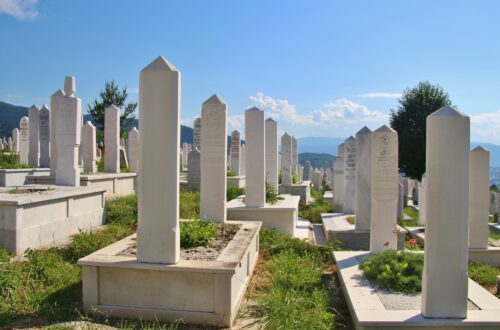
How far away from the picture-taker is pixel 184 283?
4727 mm

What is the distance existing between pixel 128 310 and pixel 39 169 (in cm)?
1140

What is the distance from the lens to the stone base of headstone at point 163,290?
184 inches

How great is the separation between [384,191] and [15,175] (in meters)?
11.9

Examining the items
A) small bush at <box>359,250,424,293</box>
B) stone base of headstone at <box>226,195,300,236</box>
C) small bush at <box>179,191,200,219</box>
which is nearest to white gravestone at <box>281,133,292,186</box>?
small bush at <box>179,191,200,219</box>

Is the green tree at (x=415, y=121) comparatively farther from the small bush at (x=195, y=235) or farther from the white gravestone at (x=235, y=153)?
the small bush at (x=195, y=235)

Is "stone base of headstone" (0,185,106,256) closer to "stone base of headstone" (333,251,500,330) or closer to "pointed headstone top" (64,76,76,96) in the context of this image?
"pointed headstone top" (64,76,76,96)

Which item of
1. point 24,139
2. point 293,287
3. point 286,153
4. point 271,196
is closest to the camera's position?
point 293,287

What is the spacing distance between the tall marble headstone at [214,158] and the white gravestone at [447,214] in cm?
440

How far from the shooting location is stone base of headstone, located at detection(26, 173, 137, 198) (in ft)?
38.4

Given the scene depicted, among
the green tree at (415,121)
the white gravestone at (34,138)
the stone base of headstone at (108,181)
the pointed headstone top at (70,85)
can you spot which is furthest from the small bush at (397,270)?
the green tree at (415,121)

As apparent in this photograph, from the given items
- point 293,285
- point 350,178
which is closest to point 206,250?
point 293,285

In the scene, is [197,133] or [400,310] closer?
[400,310]

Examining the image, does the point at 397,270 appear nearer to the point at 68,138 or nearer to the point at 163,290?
the point at 163,290

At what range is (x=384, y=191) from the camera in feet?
23.5
